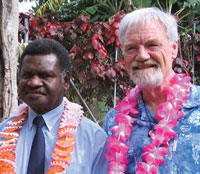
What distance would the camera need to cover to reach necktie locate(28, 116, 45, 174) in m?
1.61

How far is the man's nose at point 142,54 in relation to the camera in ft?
6.03

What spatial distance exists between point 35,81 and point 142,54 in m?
0.72

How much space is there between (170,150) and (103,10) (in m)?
8.39

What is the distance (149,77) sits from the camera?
184 cm

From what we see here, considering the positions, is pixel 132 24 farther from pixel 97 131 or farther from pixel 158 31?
pixel 97 131

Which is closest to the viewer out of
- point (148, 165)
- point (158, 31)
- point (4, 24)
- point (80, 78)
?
point (148, 165)

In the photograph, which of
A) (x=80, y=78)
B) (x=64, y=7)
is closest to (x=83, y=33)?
(x=80, y=78)

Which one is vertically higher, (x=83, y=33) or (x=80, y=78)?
(x=83, y=33)

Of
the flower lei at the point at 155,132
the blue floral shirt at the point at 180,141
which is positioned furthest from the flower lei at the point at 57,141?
the blue floral shirt at the point at 180,141

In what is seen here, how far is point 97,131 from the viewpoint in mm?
1814

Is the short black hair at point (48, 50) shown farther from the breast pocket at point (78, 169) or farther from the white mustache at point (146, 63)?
the breast pocket at point (78, 169)

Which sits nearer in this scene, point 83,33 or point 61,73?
point 61,73

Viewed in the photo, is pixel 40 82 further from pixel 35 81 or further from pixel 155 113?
pixel 155 113

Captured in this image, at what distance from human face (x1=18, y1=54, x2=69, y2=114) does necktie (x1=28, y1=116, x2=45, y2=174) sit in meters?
0.17
